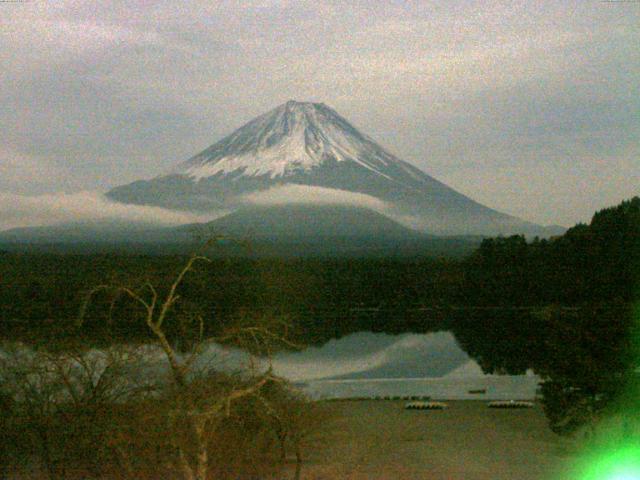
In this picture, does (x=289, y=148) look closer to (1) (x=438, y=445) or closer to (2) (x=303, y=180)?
(2) (x=303, y=180)

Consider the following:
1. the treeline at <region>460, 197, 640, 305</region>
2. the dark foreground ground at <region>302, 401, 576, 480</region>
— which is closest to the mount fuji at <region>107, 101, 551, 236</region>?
the treeline at <region>460, 197, 640, 305</region>

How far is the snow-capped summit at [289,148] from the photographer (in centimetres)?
7575

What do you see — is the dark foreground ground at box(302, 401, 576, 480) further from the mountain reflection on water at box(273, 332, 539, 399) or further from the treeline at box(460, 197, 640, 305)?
the treeline at box(460, 197, 640, 305)

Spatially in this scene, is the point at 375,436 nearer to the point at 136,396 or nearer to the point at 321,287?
the point at 136,396

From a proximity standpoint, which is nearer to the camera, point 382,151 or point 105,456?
point 105,456

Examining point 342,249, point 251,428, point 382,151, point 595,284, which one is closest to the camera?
point 251,428

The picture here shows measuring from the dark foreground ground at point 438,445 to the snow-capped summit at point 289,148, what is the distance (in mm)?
59441

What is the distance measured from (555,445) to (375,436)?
9.49 ft

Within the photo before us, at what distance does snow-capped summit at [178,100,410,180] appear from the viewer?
7575cm

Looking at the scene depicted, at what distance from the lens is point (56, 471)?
28.4 ft

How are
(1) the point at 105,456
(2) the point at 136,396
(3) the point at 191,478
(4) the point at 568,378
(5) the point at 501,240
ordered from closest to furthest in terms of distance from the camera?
(3) the point at 191,478 < (2) the point at 136,396 < (1) the point at 105,456 < (4) the point at 568,378 < (5) the point at 501,240

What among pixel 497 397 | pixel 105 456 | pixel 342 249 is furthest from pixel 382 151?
pixel 105 456

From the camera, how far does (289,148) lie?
255 ft

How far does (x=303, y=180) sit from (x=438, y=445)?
63.0m
